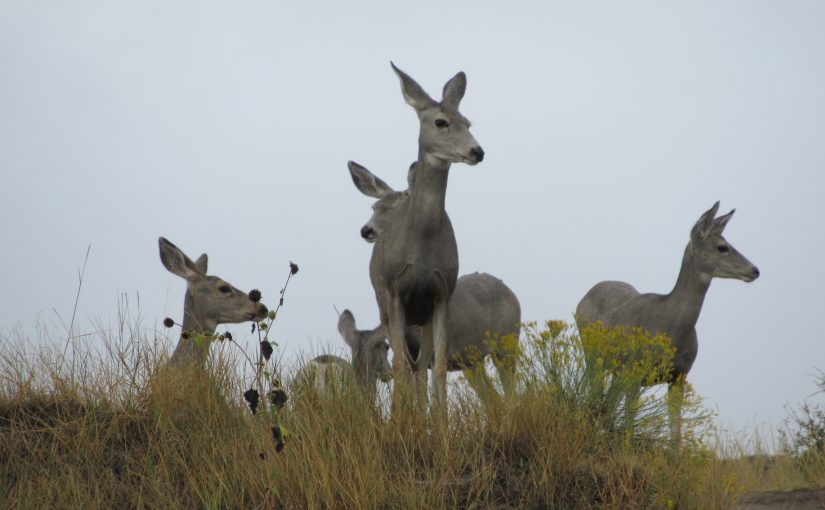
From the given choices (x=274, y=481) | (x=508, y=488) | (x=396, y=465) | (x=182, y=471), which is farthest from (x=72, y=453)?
(x=508, y=488)

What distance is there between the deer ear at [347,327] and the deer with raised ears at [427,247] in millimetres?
4157

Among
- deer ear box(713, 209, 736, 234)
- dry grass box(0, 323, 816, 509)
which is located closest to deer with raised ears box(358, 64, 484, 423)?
dry grass box(0, 323, 816, 509)

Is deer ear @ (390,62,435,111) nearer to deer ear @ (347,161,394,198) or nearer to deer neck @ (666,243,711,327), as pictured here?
deer ear @ (347,161,394,198)

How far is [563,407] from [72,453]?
3.68 metres

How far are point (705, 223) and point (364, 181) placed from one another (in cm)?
434

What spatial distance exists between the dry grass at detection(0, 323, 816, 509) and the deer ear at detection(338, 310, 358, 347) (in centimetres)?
548

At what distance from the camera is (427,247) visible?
30.9ft

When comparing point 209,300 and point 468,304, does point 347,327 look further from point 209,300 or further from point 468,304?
point 209,300

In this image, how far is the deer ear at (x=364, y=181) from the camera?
43.3ft

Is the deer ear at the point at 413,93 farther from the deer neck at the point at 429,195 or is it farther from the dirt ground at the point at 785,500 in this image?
the dirt ground at the point at 785,500

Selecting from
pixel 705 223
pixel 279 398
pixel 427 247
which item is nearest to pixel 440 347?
pixel 427 247

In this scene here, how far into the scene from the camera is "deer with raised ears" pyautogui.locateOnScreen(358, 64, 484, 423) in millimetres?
9312

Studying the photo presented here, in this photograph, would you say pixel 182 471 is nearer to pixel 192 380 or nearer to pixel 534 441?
pixel 192 380

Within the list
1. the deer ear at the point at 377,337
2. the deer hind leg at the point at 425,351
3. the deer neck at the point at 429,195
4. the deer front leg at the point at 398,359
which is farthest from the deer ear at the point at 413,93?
the deer ear at the point at 377,337
